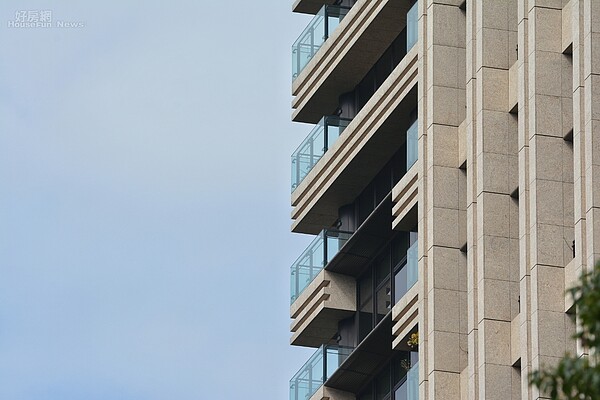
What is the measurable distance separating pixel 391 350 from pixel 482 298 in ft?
36.7

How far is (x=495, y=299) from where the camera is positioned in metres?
40.0

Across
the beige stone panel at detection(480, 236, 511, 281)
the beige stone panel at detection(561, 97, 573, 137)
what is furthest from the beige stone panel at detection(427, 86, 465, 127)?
the beige stone panel at detection(561, 97, 573, 137)

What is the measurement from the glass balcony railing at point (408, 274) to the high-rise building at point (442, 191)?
100 mm

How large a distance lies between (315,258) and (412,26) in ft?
31.8

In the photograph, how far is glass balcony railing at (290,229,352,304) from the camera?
5322 cm

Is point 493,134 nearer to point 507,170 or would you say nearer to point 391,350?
point 507,170

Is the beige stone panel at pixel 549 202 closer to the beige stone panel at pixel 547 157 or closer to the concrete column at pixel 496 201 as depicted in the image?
the beige stone panel at pixel 547 157

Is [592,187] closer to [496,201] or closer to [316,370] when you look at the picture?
[496,201]

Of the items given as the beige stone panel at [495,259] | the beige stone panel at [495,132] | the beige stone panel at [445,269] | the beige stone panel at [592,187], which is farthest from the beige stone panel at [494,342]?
the beige stone panel at [592,187]

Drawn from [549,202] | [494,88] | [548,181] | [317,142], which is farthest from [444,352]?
[317,142]

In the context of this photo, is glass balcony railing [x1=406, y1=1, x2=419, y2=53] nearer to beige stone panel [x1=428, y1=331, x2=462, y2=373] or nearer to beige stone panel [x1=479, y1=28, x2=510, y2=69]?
beige stone panel [x1=479, y1=28, x2=510, y2=69]

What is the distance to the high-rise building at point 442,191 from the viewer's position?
3788 centimetres

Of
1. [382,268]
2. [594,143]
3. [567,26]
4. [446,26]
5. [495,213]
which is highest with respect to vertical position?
[446,26]

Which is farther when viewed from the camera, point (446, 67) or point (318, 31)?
point (318, 31)
